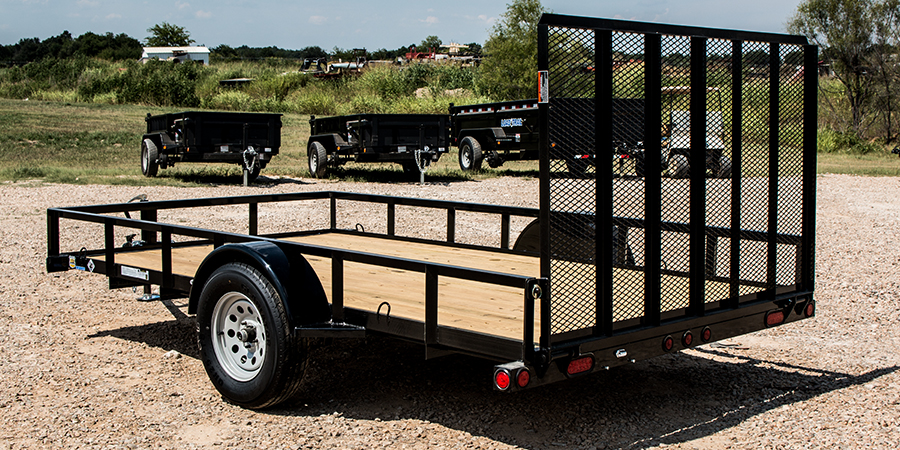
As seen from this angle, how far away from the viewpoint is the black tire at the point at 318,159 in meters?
18.9

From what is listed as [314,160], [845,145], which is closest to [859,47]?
[845,145]

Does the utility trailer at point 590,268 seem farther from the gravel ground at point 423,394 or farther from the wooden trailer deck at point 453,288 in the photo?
the gravel ground at point 423,394

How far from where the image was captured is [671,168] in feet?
13.6

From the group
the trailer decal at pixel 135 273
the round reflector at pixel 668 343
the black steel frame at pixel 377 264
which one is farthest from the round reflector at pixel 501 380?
the trailer decal at pixel 135 273

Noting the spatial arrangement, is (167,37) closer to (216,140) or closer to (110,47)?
(110,47)

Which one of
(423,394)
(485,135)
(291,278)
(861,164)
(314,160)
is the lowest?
(423,394)

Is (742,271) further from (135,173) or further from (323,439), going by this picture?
(135,173)

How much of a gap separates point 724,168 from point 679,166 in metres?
0.29

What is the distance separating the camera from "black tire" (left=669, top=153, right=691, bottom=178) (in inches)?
164

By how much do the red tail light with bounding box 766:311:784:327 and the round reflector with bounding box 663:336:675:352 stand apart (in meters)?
0.80

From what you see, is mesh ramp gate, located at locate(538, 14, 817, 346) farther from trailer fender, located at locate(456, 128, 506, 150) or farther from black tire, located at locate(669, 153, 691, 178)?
trailer fender, located at locate(456, 128, 506, 150)

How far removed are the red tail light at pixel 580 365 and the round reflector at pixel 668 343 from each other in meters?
0.50

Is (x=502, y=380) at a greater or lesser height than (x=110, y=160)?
lesser

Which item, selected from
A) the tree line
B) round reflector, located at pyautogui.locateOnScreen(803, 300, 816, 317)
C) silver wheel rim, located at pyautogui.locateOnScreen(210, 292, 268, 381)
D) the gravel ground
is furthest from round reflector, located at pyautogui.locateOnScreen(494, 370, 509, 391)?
the tree line
